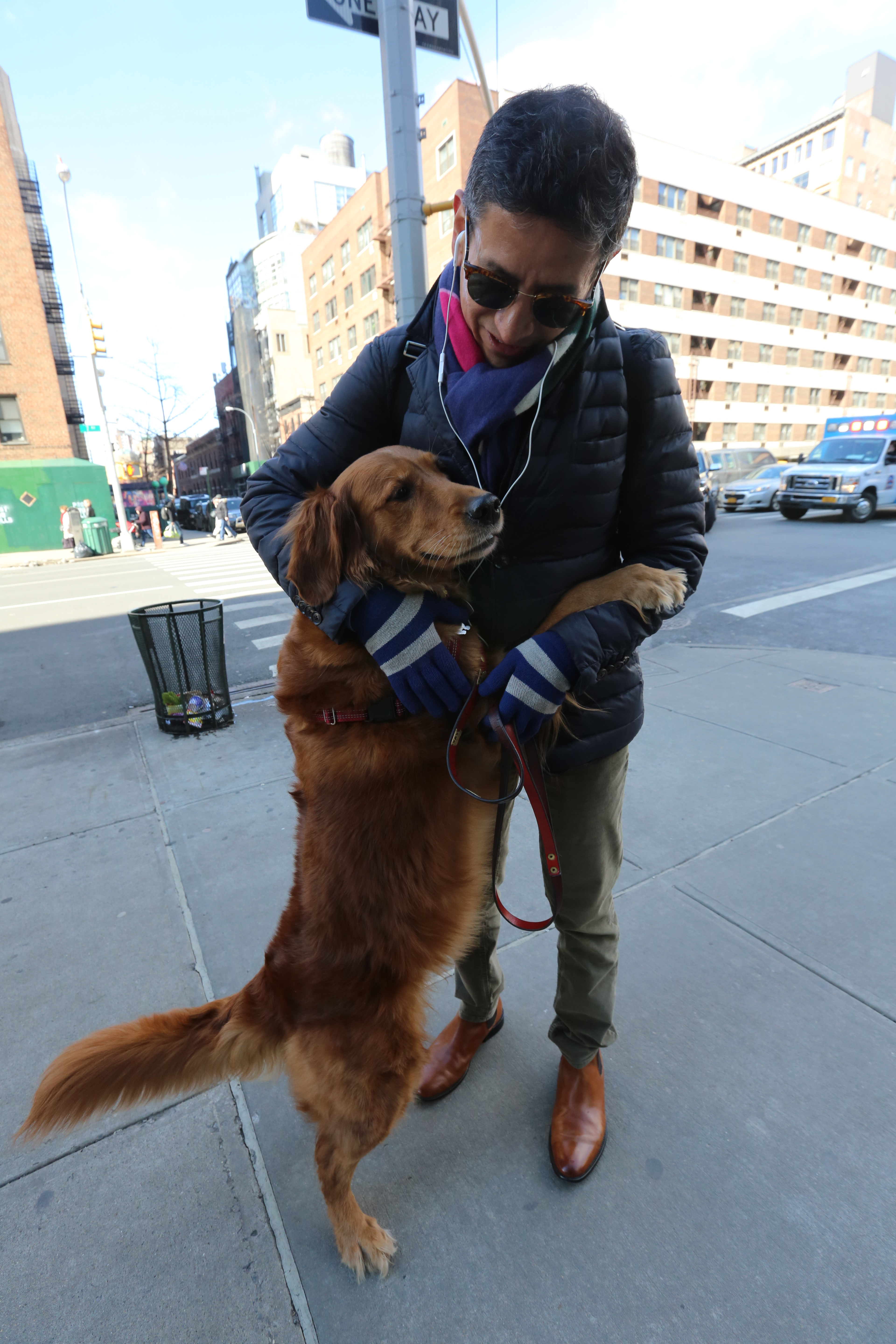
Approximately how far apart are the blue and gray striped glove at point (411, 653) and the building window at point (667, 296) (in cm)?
4317

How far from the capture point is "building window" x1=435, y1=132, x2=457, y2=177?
104 feet

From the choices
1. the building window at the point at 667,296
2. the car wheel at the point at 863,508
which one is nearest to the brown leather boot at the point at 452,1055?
the car wheel at the point at 863,508

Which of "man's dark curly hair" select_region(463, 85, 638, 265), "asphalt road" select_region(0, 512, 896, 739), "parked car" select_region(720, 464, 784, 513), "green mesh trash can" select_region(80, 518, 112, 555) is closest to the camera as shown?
"man's dark curly hair" select_region(463, 85, 638, 265)

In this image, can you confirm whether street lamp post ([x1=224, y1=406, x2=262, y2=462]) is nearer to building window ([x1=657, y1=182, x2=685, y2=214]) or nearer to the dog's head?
building window ([x1=657, y1=182, x2=685, y2=214])

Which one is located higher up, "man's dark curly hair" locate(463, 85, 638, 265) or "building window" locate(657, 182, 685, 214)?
"building window" locate(657, 182, 685, 214)

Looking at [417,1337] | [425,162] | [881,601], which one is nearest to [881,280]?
[425,162]

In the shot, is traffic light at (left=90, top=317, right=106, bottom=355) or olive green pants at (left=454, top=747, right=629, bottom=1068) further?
traffic light at (left=90, top=317, right=106, bottom=355)

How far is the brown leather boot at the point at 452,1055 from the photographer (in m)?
2.01

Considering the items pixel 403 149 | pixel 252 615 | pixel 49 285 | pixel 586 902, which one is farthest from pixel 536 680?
pixel 49 285

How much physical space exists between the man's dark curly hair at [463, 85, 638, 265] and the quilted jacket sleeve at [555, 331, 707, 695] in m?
0.31

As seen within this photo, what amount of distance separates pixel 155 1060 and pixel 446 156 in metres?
40.9

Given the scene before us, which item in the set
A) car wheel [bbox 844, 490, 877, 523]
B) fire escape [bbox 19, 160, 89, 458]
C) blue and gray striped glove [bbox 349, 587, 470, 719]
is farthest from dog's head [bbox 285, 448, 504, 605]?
fire escape [bbox 19, 160, 89, 458]

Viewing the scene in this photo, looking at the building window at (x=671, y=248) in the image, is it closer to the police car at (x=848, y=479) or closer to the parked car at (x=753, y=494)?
the parked car at (x=753, y=494)

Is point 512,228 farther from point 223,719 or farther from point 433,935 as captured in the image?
point 223,719
